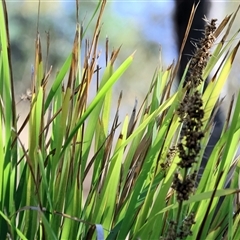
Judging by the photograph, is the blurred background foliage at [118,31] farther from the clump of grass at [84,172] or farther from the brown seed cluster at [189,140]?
the brown seed cluster at [189,140]

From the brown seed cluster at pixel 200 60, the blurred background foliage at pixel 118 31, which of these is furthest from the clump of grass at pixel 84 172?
the blurred background foliage at pixel 118 31

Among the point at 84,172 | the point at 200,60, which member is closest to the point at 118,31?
the point at 84,172

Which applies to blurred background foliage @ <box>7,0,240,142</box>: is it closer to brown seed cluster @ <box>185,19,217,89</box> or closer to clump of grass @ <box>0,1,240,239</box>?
clump of grass @ <box>0,1,240,239</box>

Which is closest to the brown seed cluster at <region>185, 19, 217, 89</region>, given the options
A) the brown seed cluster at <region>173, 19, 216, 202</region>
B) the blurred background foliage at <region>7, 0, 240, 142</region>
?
the brown seed cluster at <region>173, 19, 216, 202</region>

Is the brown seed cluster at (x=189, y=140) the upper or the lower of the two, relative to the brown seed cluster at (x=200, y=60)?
lower

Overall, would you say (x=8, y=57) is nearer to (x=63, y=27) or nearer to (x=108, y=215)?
(x=108, y=215)

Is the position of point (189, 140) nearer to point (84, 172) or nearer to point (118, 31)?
point (84, 172)

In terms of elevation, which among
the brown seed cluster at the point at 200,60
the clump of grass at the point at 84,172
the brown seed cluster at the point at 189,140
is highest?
the brown seed cluster at the point at 200,60

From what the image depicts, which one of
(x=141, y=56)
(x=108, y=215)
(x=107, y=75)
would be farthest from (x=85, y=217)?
(x=141, y=56)

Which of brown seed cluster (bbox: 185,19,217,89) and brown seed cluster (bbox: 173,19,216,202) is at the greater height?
brown seed cluster (bbox: 185,19,217,89)
